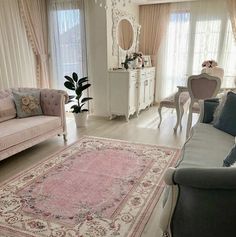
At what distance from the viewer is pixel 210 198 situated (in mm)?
1150

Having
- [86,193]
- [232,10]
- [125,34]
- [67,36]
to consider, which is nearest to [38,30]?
[67,36]

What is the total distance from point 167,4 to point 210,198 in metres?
5.40

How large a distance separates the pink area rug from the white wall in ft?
6.07

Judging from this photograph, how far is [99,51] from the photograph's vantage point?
4.81 meters

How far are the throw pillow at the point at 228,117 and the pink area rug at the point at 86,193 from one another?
2.50 ft

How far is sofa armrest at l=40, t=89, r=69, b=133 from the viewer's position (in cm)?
367

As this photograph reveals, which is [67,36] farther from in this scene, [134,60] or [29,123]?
[29,123]

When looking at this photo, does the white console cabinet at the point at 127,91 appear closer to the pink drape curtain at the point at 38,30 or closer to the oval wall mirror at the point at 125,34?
the oval wall mirror at the point at 125,34

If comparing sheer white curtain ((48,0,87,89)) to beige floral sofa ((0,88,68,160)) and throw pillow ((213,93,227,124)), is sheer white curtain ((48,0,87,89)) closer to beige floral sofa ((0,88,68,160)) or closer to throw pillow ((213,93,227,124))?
beige floral sofa ((0,88,68,160))

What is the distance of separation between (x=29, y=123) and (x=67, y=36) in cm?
258

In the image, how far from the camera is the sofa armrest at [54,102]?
12.0ft

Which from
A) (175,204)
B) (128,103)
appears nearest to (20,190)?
(175,204)

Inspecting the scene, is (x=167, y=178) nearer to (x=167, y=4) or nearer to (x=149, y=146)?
(x=149, y=146)

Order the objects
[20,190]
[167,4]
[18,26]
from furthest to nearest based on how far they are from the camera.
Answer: [167,4]
[18,26]
[20,190]
